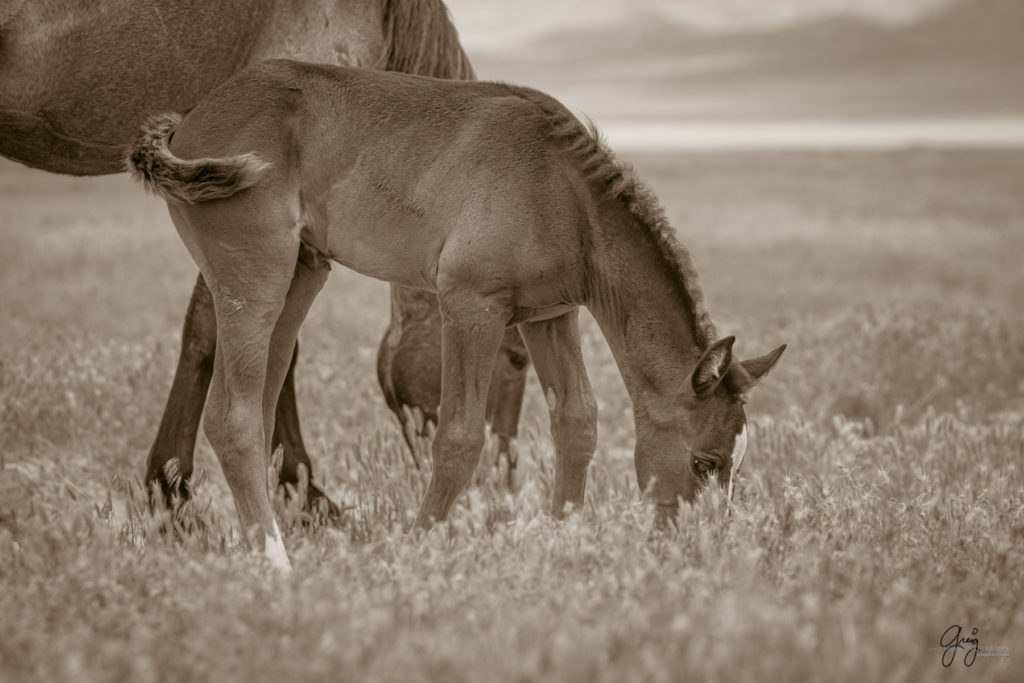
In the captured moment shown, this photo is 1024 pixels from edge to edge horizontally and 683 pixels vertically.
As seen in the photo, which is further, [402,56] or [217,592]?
[402,56]

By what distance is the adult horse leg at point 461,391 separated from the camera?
4715 millimetres

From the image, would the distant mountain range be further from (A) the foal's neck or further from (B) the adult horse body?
(A) the foal's neck

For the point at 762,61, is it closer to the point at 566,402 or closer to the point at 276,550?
the point at 566,402

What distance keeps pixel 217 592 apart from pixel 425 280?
1717 millimetres

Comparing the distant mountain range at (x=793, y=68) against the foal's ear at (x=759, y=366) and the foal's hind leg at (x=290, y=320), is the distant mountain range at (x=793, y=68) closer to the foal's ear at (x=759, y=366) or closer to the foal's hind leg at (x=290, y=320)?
the foal's hind leg at (x=290, y=320)

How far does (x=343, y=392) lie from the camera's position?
26.3 ft

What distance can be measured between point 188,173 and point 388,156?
0.79 meters

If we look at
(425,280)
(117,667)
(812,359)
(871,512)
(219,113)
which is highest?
(219,113)

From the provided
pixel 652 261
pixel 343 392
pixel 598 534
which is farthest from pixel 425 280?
pixel 343 392

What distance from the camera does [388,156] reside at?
491cm

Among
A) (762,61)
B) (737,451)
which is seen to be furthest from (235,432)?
(762,61)

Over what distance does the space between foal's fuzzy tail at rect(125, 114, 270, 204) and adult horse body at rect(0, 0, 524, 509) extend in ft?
2.41

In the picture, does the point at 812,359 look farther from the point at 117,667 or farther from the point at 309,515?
the point at 117,667

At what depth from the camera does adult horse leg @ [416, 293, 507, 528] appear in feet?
15.5
